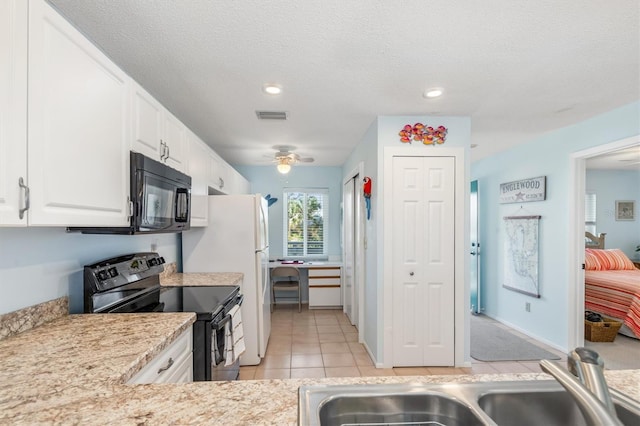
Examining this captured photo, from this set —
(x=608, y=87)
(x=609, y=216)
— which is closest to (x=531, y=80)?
(x=608, y=87)

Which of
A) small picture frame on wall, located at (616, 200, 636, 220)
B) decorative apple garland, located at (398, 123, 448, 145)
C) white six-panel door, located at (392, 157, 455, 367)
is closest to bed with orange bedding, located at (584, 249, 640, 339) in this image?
small picture frame on wall, located at (616, 200, 636, 220)

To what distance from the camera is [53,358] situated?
1.15 metres

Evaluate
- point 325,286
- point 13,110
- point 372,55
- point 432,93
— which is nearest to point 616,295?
point 432,93

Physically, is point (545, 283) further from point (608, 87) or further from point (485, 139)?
point (608, 87)

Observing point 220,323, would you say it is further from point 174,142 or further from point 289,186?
point 289,186

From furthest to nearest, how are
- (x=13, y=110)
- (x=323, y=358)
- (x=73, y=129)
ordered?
1. (x=323, y=358)
2. (x=73, y=129)
3. (x=13, y=110)

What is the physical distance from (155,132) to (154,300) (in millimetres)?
1087

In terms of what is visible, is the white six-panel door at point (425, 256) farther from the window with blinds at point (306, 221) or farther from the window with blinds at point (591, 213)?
the window with blinds at point (591, 213)

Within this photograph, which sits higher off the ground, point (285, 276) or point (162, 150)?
point (162, 150)

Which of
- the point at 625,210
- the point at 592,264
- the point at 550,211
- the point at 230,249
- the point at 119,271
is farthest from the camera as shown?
the point at 625,210

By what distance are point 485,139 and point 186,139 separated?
11.0 feet

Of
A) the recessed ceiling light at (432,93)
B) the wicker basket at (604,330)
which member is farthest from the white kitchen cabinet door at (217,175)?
the wicker basket at (604,330)

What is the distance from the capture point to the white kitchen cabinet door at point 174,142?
7.09 feet

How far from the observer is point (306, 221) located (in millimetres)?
5812
